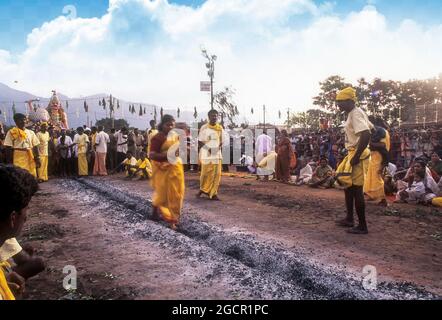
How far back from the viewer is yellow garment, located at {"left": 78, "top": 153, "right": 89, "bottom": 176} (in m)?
14.3

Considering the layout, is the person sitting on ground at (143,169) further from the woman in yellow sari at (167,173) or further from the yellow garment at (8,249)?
the yellow garment at (8,249)

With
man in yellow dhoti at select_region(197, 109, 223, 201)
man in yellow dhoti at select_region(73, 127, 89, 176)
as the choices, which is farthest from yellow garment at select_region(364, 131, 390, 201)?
man in yellow dhoti at select_region(73, 127, 89, 176)

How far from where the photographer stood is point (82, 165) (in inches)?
564

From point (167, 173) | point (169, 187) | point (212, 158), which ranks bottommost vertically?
point (169, 187)

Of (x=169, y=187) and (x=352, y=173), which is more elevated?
(x=352, y=173)

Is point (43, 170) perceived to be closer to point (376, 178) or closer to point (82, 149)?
point (82, 149)

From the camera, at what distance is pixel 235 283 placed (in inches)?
135

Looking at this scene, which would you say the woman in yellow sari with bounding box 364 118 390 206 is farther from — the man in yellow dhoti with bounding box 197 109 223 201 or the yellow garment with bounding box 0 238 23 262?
the yellow garment with bounding box 0 238 23 262

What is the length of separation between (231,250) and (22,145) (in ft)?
21.3

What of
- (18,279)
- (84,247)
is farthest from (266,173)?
(18,279)

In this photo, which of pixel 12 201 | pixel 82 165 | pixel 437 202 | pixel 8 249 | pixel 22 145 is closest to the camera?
pixel 12 201

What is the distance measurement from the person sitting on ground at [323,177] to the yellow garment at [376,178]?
304 cm

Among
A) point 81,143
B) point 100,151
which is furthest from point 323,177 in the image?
point 81,143

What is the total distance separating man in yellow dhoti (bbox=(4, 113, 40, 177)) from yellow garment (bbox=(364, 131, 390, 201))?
25.4 feet
